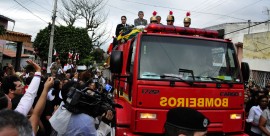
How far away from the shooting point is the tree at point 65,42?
97.5ft

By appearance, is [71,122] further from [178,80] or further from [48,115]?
[178,80]

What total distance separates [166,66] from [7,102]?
123 inches

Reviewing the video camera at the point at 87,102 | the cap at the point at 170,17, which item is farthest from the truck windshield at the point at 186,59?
the video camera at the point at 87,102

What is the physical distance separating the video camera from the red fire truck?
216 cm

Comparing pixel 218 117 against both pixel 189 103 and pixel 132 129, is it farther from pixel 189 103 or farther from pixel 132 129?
pixel 132 129

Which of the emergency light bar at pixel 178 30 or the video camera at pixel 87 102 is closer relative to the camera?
the video camera at pixel 87 102

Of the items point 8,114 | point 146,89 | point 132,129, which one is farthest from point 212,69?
point 8,114

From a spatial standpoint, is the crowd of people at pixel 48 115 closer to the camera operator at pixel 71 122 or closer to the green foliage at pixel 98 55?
the camera operator at pixel 71 122

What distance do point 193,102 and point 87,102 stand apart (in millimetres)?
2768

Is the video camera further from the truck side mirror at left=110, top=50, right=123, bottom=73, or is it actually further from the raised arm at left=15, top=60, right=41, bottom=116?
the truck side mirror at left=110, top=50, right=123, bottom=73

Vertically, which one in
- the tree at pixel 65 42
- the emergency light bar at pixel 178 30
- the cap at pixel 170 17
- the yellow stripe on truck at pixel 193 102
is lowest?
the yellow stripe on truck at pixel 193 102

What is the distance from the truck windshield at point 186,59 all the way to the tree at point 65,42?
24328mm

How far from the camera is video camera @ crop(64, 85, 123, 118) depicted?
3162 mm

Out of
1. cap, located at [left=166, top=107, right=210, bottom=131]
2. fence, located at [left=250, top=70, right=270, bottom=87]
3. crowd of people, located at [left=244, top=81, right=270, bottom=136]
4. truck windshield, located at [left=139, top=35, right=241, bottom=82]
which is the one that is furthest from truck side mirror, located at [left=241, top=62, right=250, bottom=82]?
fence, located at [left=250, top=70, right=270, bottom=87]
